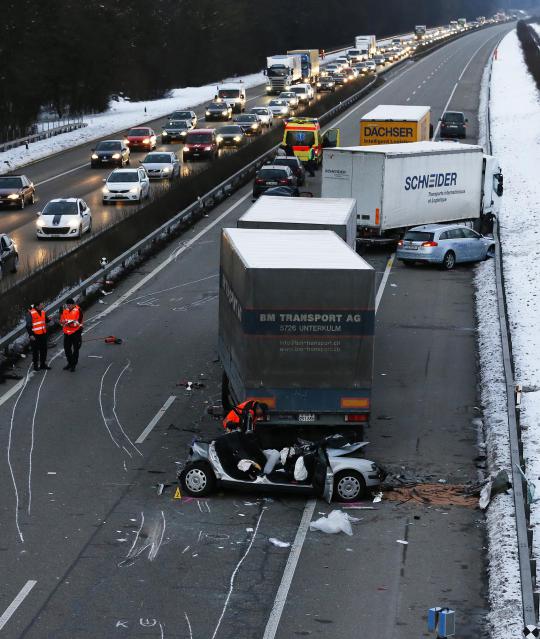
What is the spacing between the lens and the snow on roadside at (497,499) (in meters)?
14.0

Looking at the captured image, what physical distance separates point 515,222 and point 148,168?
15683 mm

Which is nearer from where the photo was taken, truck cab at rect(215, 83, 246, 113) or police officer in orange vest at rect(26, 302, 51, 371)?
police officer in orange vest at rect(26, 302, 51, 371)

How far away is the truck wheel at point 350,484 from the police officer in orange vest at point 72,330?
850 cm

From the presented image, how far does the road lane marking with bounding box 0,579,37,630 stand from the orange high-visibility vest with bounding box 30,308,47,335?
10294 mm

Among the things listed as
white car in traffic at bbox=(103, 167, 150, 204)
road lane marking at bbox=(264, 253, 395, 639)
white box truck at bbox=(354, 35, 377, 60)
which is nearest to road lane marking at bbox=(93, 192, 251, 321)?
white car in traffic at bbox=(103, 167, 150, 204)

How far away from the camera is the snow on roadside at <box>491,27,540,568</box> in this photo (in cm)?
2260

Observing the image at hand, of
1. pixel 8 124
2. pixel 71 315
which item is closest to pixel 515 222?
pixel 71 315

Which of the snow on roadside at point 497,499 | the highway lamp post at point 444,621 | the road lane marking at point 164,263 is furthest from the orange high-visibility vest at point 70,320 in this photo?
the highway lamp post at point 444,621

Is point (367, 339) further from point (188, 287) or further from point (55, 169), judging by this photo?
point (55, 169)

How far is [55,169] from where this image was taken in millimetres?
62125

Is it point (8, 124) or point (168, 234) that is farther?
point (8, 124)

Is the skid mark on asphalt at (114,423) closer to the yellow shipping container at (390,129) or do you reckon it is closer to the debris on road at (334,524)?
the debris on road at (334,524)

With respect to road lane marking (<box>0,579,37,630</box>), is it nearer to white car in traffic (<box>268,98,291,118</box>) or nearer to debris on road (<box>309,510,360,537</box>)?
debris on road (<box>309,510,360,537</box>)

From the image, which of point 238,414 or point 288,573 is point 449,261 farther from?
point 288,573
